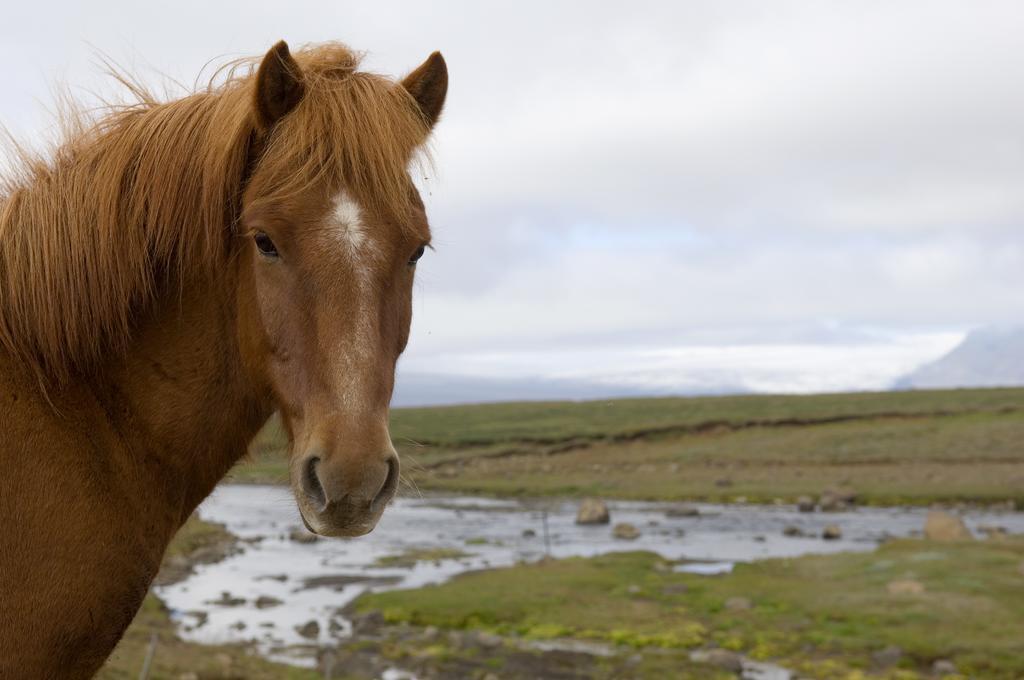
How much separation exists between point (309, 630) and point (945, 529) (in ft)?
72.8

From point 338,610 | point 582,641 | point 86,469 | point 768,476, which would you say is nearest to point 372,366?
point 86,469

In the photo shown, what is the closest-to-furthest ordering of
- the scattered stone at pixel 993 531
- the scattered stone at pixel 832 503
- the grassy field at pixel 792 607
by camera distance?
the grassy field at pixel 792 607 < the scattered stone at pixel 993 531 < the scattered stone at pixel 832 503

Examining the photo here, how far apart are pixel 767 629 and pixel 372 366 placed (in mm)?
19469

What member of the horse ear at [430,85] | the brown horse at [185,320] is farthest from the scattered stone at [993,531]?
the brown horse at [185,320]

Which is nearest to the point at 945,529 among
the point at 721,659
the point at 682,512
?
the point at 682,512

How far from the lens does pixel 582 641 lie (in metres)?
20.4

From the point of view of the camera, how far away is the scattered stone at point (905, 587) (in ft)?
74.6

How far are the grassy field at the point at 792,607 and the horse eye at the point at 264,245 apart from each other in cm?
1664

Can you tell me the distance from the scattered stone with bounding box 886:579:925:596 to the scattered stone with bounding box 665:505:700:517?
1965cm

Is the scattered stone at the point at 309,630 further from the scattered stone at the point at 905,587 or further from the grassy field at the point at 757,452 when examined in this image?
the grassy field at the point at 757,452

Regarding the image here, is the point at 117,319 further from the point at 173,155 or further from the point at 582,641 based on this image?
the point at 582,641

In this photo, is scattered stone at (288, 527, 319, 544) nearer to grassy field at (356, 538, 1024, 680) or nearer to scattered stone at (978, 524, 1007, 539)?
grassy field at (356, 538, 1024, 680)

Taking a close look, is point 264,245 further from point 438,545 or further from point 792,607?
point 438,545

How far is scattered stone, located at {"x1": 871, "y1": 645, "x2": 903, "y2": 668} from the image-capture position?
1769 cm
